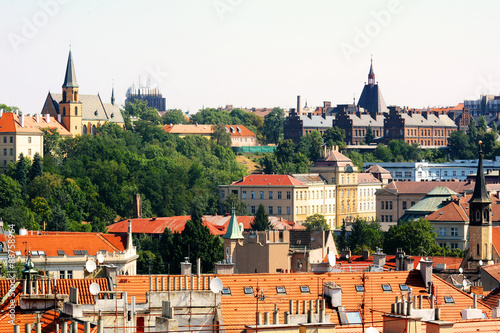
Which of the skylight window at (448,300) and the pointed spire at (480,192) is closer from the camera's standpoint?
the skylight window at (448,300)

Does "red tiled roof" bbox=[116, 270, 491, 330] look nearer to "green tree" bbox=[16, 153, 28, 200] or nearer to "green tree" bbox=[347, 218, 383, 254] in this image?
"green tree" bbox=[347, 218, 383, 254]

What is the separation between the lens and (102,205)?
121562mm

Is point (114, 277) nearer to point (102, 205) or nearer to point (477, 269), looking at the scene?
point (477, 269)

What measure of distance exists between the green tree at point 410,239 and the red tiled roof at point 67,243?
61.2 feet

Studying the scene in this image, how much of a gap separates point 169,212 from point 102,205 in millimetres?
10425

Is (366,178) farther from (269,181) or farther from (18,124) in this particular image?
(18,124)

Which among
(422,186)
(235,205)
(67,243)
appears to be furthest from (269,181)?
(67,243)

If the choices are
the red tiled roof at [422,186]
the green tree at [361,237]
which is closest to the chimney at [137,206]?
the green tree at [361,237]

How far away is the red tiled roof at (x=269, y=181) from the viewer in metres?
137

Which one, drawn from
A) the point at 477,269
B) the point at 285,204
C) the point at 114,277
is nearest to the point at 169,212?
the point at 285,204

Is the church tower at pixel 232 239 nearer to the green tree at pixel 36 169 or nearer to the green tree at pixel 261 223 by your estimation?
the green tree at pixel 261 223

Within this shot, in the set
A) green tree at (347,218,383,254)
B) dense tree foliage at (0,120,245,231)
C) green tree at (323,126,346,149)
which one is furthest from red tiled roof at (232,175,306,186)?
green tree at (323,126,346,149)

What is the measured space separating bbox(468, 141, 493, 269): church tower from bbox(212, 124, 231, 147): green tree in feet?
350

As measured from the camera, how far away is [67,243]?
72562 mm
